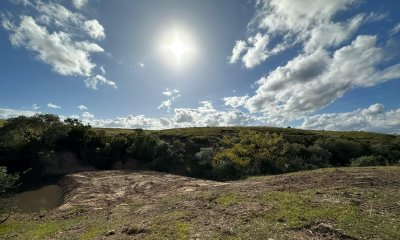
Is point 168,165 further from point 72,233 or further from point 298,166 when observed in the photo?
point 72,233

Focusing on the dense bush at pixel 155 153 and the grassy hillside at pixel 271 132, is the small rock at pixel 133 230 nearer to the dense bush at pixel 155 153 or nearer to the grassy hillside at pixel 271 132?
the dense bush at pixel 155 153

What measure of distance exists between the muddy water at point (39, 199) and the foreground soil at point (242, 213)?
366cm

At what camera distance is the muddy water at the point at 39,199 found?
29.5 metres

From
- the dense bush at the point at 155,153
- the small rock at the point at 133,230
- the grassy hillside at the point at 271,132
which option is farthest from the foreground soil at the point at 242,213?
the grassy hillside at the point at 271,132

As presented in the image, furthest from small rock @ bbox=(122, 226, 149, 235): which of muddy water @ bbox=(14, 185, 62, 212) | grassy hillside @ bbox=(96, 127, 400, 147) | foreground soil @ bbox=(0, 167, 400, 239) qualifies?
grassy hillside @ bbox=(96, 127, 400, 147)

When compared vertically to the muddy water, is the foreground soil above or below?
above

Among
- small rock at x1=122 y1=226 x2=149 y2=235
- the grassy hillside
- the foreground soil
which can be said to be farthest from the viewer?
the grassy hillside

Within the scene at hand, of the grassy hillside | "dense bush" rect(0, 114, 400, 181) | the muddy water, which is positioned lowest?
the muddy water

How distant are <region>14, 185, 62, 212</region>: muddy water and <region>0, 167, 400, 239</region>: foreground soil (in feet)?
12.0

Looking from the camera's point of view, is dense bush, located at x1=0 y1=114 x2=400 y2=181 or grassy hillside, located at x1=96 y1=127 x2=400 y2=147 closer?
dense bush, located at x1=0 y1=114 x2=400 y2=181

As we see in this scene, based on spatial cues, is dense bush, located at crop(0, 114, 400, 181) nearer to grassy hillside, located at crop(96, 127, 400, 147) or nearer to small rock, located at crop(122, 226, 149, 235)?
grassy hillside, located at crop(96, 127, 400, 147)

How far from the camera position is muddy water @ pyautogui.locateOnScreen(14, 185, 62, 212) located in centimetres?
2950

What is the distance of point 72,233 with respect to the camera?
1691 centimetres

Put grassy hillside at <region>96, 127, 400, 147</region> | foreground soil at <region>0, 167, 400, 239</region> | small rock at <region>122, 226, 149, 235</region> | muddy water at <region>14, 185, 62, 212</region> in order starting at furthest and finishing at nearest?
grassy hillside at <region>96, 127, 400, 147</region>
muddy water at <region>14, 185, 62, 212</region>
small rock at <region>122, 226, 149, 235</region>
foreground soil at <region>0, 167, 400, 239</region>
